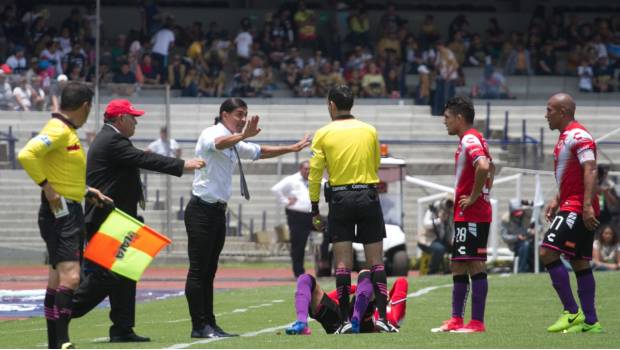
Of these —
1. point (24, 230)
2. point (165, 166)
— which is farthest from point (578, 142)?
point (24, 230)

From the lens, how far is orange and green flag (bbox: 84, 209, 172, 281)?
34.9ft

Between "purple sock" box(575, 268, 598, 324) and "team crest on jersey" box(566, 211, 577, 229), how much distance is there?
16.0 inches

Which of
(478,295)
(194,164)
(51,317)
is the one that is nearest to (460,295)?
(478,295)

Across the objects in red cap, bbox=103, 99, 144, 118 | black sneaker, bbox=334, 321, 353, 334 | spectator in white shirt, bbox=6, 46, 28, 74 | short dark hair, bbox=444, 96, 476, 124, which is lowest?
black sneaker, bbox=334, 321, 353, 334

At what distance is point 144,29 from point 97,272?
25775 mm

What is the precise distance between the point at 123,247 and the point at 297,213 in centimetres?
1244

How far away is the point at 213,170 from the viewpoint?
39.4 feet

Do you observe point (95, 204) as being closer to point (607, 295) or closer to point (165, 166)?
point (165, 166)

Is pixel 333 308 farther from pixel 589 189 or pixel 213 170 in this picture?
pixel 589 189

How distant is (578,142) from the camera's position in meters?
11.4

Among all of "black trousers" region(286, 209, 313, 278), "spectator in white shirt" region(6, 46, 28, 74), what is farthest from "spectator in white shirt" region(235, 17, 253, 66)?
"black trousers" region(286, 209, 313, 278)

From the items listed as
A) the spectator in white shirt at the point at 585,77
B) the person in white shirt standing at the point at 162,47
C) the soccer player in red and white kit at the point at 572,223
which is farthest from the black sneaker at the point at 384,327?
the spectator in white shirt at the point at 585,77

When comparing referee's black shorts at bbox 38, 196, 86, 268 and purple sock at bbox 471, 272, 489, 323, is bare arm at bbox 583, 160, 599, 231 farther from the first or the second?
referee's black shorts at bbox 38, 196, 86, 268

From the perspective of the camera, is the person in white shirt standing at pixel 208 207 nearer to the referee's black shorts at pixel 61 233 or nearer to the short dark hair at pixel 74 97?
the short dark hair at pixel 74 97
